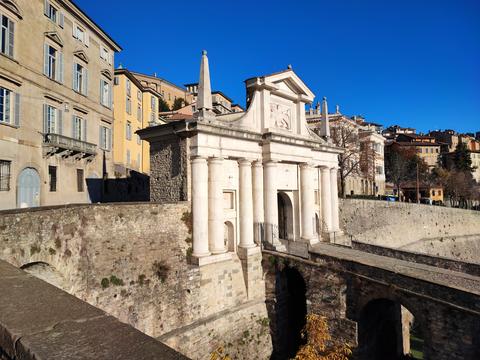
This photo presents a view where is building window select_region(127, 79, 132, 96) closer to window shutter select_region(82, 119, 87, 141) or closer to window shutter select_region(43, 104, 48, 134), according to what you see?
window shutter select_region(82, 119, 87, 141)

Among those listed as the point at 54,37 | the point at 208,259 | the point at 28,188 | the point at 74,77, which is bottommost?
the point at 208,259

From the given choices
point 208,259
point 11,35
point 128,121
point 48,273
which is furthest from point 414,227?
point 11,35

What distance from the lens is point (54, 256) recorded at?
9.33 m

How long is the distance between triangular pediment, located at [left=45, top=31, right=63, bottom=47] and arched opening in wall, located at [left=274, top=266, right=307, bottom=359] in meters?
18.9

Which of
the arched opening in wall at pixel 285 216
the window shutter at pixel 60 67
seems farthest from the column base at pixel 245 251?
the window shutter at pixel 60 67

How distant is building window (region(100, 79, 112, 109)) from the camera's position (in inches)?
984

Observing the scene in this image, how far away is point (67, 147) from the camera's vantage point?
65.7 ft

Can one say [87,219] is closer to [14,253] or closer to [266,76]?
[14,253]

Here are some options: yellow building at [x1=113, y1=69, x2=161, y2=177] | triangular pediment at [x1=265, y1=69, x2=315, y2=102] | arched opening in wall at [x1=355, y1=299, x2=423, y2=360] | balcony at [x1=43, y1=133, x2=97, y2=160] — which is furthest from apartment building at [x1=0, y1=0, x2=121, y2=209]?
arched opening in wall at [x1=355, y1=299, x2=423, y2=360]

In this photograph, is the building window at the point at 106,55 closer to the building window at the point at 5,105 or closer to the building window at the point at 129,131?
the building window at the point at 129,131

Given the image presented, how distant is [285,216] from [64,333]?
18.1 metres

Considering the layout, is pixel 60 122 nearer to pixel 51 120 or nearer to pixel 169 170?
pixel 51 120

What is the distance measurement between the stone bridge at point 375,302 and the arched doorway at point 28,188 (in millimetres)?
13205

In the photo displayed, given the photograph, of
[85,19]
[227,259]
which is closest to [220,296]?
[227,259]
